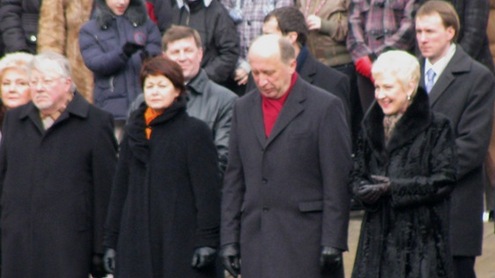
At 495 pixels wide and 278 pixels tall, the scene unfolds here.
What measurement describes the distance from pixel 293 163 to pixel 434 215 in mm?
866

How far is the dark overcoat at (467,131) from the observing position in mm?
8945

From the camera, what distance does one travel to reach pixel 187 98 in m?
9.55

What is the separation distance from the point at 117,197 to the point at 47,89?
0.89 m

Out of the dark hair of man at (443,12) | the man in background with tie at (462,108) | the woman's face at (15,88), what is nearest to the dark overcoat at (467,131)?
the man in background with tie at (462,108)

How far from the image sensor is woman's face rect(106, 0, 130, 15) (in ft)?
38.7

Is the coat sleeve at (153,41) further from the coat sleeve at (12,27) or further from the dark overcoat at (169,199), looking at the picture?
the dark overcoat at (169,199)

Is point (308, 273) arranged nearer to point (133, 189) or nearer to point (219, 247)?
point (219, 247)

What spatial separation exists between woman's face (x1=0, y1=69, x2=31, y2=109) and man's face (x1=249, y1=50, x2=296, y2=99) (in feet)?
7.54

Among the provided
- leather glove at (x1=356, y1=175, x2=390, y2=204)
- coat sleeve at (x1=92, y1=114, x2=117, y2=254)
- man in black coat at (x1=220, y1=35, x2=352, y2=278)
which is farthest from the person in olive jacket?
leather glove at (x1=356, y1=175, x2=390, y2=204)

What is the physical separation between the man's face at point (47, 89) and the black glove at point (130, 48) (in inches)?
89.3

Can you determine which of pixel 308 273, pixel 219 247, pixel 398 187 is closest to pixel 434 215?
pixel 398 187

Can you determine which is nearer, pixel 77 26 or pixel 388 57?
pixel 388 57

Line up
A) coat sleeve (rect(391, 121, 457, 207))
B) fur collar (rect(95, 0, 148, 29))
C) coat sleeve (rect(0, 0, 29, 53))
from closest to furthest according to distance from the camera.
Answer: coat sleeve (rect(391, 121, 457, 207))
fur collar (rect(95, 0, 148, 29))
coat sleeve (rect(0, 0, 29, 53))

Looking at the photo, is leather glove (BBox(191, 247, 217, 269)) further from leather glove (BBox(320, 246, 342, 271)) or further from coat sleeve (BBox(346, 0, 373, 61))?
coat sleeve (BBox(346, 0, 373, 61))
